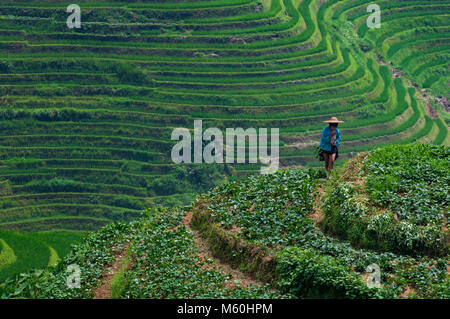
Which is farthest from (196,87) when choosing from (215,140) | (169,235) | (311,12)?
(169,235)

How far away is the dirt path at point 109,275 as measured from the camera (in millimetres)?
11789

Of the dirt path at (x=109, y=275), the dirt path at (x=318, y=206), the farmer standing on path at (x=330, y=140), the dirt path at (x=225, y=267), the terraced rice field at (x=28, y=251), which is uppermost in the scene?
the farmer standing on path at (x=330, y=140)

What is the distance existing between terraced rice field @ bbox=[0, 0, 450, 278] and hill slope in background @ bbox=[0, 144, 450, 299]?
21.8m

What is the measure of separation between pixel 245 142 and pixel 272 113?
235 centimetres

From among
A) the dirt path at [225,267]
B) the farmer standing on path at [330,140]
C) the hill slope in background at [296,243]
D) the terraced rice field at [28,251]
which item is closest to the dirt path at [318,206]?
the hill slope in background at [296,243]

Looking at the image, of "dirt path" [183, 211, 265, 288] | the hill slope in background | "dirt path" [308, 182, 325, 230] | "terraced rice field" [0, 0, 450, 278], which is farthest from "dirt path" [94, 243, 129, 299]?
"terraced rice field" [0, 0, 450, 278]

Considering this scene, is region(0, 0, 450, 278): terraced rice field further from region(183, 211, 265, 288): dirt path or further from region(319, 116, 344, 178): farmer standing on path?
region(319, 116, 344, 178): farmer standing on path

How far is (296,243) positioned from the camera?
11289 millimetres

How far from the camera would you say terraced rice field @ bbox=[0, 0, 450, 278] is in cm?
3703

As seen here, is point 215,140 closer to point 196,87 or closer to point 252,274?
point 196,87

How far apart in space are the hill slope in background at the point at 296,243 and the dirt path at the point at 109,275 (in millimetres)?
31

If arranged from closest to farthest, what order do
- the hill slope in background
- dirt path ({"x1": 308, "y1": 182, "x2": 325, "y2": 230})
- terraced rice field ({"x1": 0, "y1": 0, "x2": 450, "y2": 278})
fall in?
the hill slope in background
dirt path ({"x1": 308, "y1": 182, "x2": 325, "y2": 230})
terraced rice field ({"x1": 0, "y1": 0, "x2": 450, "y2": 278})

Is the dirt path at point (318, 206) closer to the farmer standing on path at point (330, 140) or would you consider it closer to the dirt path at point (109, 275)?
the farmer standing on path at point (330, 140)

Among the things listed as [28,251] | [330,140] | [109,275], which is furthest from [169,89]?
[109,275]
